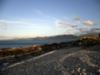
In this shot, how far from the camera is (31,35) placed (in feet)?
7.04

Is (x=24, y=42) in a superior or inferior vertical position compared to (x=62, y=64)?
superior

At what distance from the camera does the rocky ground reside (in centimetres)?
198

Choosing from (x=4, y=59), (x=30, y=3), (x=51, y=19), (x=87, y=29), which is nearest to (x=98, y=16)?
(x=87, y=29)

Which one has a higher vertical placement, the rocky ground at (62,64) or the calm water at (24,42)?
the calm water at (24,42)

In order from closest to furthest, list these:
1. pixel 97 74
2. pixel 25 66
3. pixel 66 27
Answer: pixel 97 74
pixel 25 66
pixel 66 27

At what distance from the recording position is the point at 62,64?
2055 millimetres

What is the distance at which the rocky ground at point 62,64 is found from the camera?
1.98 metres

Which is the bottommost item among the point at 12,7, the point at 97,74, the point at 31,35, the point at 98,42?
the point at 97,74

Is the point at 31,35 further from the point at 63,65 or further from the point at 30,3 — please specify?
the point at 63,65

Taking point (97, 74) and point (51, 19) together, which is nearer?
point (97, 74)

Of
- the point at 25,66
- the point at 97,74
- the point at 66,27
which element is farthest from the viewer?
the point at 66,27

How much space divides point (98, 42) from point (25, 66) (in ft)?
3.62

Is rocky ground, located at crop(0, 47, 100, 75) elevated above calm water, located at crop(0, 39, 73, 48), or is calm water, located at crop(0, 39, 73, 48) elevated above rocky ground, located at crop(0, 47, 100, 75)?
calm water, located at crop(0, 39, 73, 48)

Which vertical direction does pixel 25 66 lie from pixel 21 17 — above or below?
below
